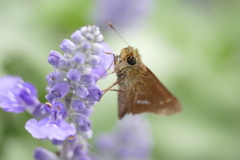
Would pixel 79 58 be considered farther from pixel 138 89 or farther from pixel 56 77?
pixel 138 89

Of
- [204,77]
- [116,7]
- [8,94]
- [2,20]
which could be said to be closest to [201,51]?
[204,77]

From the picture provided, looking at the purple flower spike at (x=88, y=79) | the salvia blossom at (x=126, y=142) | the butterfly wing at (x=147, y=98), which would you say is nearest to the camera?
the purple flower spike at (x=88, y=79)

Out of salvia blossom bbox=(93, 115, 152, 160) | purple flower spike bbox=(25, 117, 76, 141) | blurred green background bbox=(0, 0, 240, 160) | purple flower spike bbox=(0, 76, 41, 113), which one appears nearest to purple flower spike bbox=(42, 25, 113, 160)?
purple flower spike bbox=(25, 117, 76, 141)

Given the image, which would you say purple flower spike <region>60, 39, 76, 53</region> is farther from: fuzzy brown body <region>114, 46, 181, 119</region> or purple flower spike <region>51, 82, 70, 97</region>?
fuzzy brown body <region>114, 46, 181, 119</region>

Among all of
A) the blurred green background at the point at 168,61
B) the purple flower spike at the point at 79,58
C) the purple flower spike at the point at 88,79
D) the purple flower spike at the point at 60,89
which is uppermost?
the blurred green background at the point at 168,61

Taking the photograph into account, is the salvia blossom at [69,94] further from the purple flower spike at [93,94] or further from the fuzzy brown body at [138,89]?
the fuzzy brown body at [138,89]

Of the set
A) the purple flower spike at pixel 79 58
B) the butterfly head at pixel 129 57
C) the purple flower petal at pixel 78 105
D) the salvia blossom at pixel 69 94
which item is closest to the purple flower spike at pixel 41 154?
the salvia blossom at pixel 69 94

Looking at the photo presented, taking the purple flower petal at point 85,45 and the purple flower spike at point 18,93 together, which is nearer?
the purple flower petal at point 85,45
